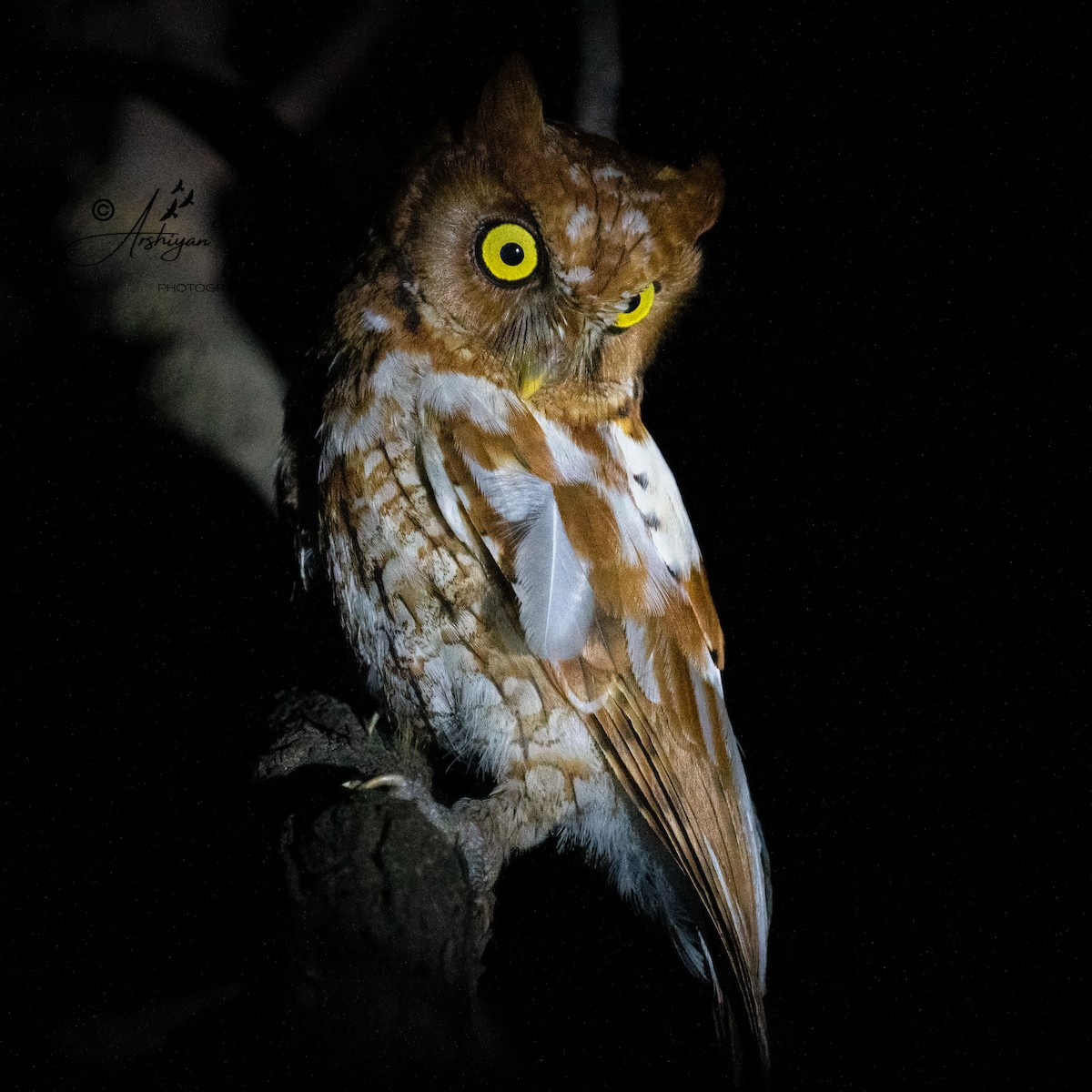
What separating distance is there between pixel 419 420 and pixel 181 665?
0.81 m

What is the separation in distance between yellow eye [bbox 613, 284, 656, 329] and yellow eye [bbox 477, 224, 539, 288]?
14 cm

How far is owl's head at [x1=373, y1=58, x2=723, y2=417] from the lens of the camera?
918 mm

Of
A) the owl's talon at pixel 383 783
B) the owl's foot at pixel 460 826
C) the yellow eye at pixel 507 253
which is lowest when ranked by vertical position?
the owl's foot at pixel 460 826

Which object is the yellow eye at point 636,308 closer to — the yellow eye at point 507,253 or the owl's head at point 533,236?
the owl's head at point 533,236

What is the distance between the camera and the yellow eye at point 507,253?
37.2 inches

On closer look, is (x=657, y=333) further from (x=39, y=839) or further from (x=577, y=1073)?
(x=39, y=839)

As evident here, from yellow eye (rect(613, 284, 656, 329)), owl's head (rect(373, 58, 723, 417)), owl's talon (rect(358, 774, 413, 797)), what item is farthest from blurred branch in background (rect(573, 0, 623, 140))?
Answer: owl's talon (rect(358, 774, 413, 797))

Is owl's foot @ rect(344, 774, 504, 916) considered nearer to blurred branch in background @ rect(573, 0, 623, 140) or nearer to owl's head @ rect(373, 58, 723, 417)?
owl's head @ rect(373, 58, 723, 417)

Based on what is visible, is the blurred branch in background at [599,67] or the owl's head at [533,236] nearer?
the owl's head at [533,236]

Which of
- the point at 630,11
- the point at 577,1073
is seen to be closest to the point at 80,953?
the point at 577,1073

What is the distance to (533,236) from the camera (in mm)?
942

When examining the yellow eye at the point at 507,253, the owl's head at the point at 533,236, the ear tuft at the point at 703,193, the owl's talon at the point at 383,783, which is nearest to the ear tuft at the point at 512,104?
the owl's head at the point at 533,236

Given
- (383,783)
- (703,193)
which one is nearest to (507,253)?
(703,193)

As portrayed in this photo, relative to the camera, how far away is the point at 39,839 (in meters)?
1.30
